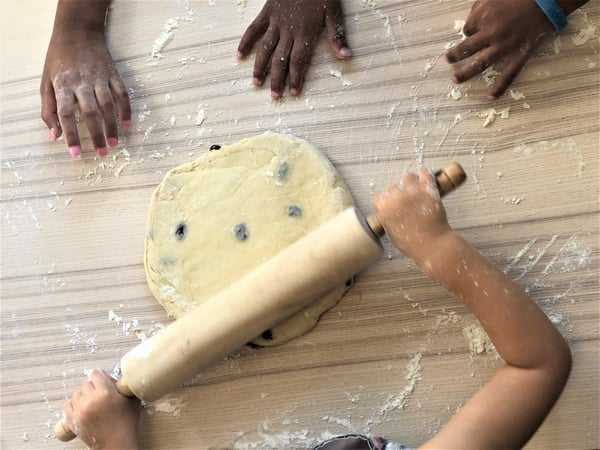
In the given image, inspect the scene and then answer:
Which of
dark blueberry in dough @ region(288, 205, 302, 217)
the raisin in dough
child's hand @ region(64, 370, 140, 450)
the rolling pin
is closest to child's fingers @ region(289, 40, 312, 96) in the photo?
the raisin in dough

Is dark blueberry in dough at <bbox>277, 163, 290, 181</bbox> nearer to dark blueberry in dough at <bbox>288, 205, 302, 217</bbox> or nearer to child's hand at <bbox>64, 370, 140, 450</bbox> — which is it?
dark blueberry in dough at <bbox>288, 205, 302, 217</bbox>

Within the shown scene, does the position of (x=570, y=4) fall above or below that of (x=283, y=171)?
above

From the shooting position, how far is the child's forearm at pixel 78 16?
3.46 feet

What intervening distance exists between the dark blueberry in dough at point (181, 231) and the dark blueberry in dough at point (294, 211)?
0.17 metres

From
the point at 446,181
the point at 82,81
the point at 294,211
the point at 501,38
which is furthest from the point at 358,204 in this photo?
the point at 82,81

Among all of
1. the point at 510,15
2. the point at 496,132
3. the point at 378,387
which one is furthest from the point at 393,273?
Result: the point at 510,15

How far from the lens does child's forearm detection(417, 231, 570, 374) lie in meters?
0.74

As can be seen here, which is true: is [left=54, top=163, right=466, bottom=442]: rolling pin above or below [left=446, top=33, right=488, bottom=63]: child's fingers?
below

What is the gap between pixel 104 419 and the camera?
2.77 ft

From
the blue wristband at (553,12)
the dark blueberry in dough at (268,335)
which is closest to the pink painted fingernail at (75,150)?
the dark blueberry in dough at (268,335)

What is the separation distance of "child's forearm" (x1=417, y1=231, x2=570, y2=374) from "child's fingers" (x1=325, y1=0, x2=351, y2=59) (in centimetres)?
39

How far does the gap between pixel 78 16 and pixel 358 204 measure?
631mm

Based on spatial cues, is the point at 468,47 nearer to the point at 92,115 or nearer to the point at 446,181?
the point at 446,181

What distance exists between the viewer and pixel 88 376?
935 mm
